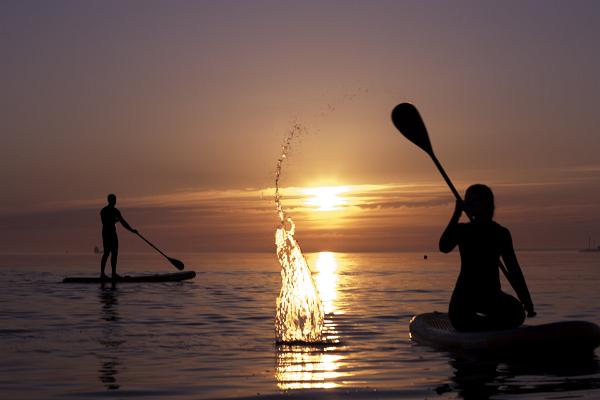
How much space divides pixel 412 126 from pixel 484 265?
2550mm

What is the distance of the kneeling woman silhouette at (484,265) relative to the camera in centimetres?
1025

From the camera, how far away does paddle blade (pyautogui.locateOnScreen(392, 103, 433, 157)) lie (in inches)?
485

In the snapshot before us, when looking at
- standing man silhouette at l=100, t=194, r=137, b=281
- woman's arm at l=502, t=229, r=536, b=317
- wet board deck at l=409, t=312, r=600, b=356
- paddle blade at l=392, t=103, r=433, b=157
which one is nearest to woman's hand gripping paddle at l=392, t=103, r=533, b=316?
paddle blade at l=392, t=103, r=433, b=157

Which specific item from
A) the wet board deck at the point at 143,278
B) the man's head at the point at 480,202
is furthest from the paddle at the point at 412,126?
the wet board deck at the point at 143,278

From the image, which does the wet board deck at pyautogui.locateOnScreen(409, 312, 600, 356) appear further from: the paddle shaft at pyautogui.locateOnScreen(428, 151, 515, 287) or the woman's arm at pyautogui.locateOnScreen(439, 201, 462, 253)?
the woman's arm at pyautogui.locateOnScreen(439, 201, 462, 253)

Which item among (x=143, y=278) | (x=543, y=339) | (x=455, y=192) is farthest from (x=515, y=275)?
(x=143, y=278)

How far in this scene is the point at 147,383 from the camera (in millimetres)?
8781

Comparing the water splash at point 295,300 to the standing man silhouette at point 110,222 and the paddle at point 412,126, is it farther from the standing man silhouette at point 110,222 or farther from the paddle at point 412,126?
the standing man silhouette at point 110,222

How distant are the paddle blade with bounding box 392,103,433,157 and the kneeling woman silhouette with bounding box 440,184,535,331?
6.74 ft

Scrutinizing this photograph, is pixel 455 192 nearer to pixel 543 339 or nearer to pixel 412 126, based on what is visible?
pixel 412 126

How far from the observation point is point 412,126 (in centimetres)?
1234

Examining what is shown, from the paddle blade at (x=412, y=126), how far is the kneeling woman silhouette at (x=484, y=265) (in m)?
2.05

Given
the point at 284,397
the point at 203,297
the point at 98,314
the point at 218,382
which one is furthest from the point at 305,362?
the point at 203,297

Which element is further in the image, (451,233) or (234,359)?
(234,359)
